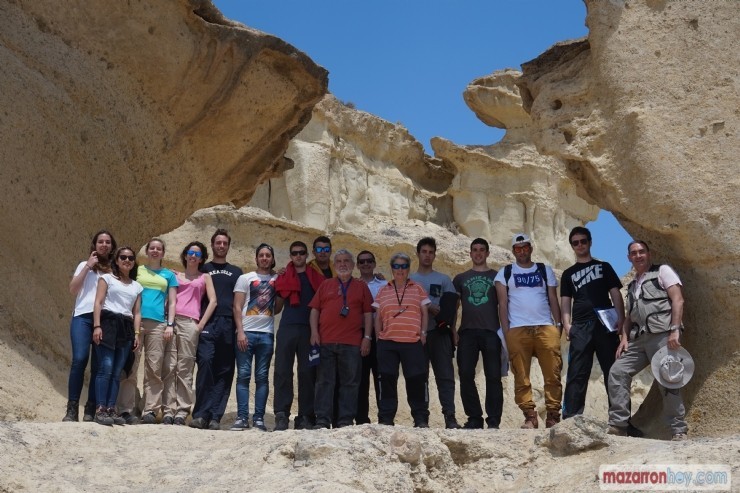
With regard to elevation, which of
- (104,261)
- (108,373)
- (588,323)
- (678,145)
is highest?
(678,145)

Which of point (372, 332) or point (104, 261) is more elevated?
point (104, 261)

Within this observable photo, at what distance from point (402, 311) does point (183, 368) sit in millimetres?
1654

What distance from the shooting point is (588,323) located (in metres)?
7.34

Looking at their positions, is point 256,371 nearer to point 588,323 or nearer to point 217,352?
Answer: point 217,352

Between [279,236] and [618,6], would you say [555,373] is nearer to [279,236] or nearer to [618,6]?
[618,6]

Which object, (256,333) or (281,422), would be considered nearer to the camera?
(281,422)

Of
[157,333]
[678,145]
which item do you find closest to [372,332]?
[157,333]

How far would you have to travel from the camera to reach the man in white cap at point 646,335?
6.75 metres

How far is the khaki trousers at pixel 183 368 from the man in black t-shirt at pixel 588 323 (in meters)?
2.74

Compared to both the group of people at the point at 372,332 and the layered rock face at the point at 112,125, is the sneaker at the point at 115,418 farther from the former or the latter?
the layered rock face at the point at 112,125

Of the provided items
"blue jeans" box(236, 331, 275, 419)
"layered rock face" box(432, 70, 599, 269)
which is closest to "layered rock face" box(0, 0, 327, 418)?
"blue jeans" box(236, 331, 275, 419)

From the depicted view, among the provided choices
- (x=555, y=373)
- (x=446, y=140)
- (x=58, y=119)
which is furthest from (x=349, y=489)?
(x=446, y=140)

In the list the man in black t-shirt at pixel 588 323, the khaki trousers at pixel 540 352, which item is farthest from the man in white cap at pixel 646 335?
the khaki trousers at pixel 540 352

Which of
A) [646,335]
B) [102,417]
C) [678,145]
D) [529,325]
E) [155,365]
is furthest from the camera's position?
[678,145]
